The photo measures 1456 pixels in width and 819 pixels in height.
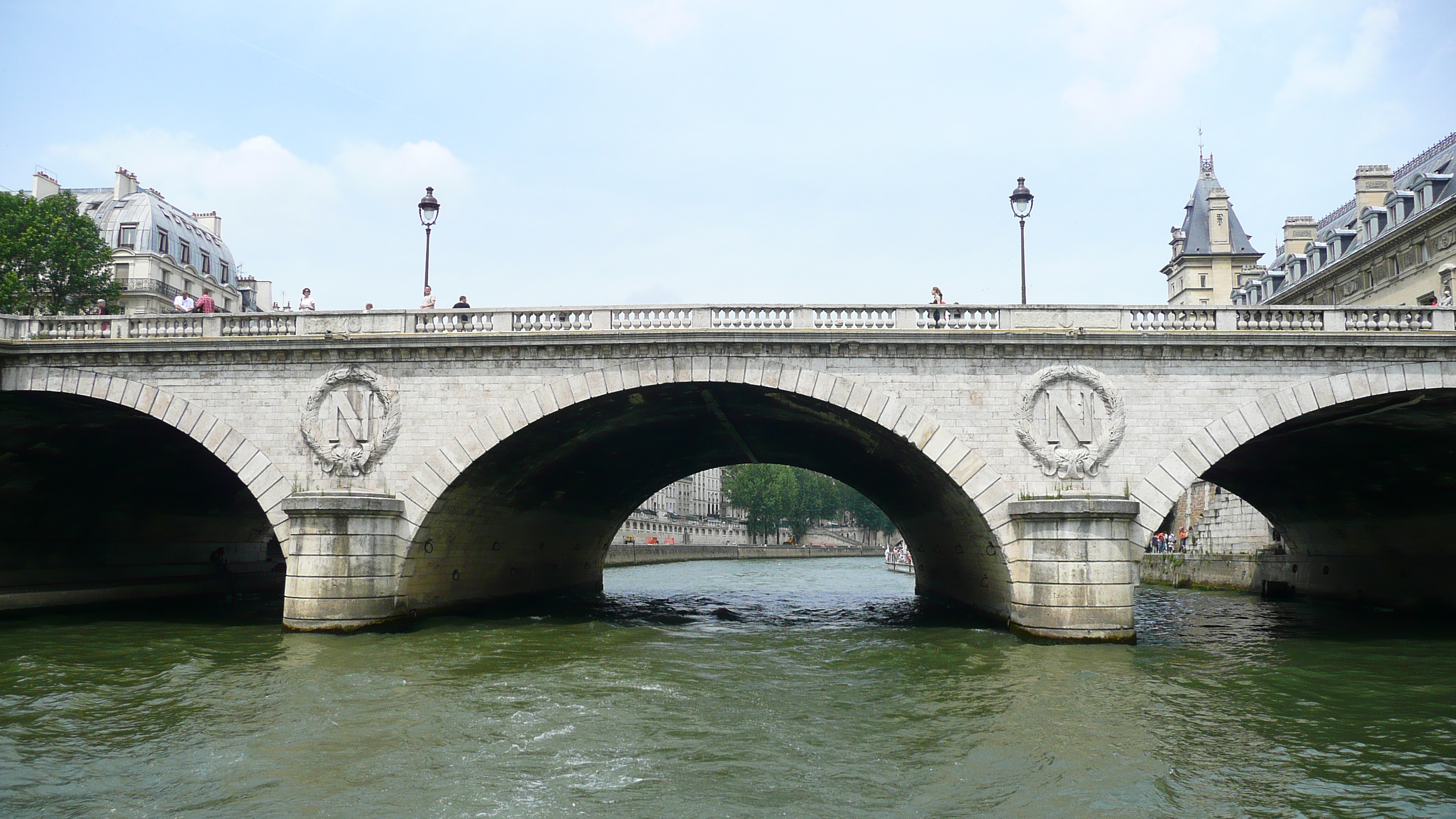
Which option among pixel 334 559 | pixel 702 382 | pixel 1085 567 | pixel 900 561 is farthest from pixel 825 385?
pixel 900 561

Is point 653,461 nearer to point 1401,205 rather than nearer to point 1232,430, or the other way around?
point 1232,430

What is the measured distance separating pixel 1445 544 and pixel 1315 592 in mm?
7291

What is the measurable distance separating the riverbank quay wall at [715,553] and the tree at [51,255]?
27983 mm

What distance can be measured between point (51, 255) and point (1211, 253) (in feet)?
216

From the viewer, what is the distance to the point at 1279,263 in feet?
177

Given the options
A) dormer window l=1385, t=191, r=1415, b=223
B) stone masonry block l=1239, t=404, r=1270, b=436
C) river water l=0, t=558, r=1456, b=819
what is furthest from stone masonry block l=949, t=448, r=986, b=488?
dormer window l=1385, t=191, r=1415, b=223

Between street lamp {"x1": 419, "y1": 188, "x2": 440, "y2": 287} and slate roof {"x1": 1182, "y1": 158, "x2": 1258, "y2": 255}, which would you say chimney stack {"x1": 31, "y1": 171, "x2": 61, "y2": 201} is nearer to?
street lamp {"x1": 419, "y1": 188, "x2": 440, "y2": 287}

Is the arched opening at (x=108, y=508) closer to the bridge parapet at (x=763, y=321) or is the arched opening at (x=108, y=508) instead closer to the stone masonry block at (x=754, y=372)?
the bridge parapet at (x=763, y=321)

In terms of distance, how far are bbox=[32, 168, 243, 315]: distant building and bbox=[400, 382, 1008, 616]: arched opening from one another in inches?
1294

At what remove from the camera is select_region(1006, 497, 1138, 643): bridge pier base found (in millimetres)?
20219

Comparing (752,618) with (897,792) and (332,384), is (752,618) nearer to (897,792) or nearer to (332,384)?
(332,384)

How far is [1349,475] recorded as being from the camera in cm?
2856

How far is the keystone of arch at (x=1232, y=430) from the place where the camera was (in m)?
21.0

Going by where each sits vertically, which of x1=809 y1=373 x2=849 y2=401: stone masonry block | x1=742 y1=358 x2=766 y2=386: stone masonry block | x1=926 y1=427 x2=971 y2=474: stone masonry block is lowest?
x1=926 y1=427 x2=971 y2=474: stone masonry block
